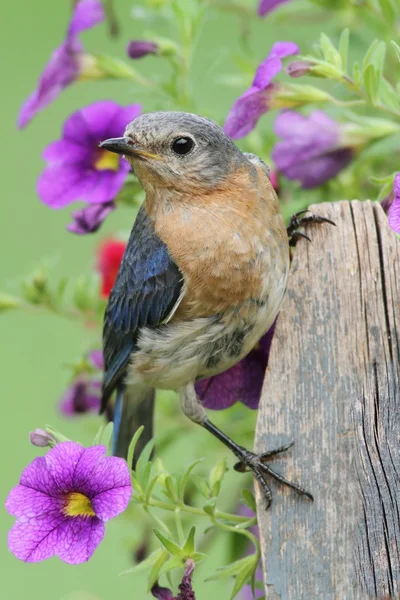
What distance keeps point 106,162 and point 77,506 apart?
2.68ft

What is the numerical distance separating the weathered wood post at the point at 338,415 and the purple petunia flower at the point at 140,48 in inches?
Answer: 21.3

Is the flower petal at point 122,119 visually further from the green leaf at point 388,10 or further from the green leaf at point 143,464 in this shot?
the green leaf at point 143,464

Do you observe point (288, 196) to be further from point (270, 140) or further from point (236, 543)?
point (236, 543)

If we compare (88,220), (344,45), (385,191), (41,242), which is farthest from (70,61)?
(41,242)

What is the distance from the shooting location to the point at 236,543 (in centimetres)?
199

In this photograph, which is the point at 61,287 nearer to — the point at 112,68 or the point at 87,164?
the point at 87,164

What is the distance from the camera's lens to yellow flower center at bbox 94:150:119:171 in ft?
6.64

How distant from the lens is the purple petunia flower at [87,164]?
1.93m

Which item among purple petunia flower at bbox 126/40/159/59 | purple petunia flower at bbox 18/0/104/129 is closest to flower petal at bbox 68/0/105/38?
purple petunia flower at bbox 18/0/104/129

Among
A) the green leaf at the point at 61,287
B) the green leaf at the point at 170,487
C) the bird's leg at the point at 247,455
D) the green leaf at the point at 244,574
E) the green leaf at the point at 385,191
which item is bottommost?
the green leaf at the point at 244,574

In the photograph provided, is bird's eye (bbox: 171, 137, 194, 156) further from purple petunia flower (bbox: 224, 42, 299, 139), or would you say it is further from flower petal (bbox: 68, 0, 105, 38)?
flower petal (bbox: 68, 0, 105, 38)

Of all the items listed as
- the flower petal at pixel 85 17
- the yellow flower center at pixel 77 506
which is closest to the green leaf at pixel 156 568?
the yellow flower center at pixel 77 506

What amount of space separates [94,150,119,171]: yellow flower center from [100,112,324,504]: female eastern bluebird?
181 mm

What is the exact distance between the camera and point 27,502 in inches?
56.7
